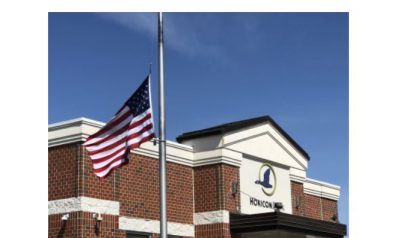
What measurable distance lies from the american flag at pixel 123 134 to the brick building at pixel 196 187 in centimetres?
413

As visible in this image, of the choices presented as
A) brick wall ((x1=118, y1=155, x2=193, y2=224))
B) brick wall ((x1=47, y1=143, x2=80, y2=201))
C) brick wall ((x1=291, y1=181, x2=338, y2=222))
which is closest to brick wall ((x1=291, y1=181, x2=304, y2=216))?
brick wall ((x1=291, y1=181, x2=338, y2=222))

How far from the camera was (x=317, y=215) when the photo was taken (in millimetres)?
27344

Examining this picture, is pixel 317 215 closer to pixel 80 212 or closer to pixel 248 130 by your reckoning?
pixel 248 130

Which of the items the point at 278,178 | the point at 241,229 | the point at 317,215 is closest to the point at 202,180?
the point at 241,229

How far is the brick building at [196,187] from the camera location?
17922 millimetres

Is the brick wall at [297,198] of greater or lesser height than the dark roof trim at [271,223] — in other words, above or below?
→ above

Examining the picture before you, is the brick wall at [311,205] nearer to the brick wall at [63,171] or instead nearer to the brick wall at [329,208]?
the brick wall at [329,208]

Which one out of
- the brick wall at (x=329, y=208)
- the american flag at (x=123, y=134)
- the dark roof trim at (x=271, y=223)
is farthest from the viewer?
the brick wall at (x=329, y=208)

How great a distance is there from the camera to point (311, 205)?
2702 centimetres

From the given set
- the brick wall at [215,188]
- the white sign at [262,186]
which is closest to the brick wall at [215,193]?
the brick wall at [215,188]

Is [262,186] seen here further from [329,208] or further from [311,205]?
[329,208]

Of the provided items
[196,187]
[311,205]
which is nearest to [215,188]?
[196,187]

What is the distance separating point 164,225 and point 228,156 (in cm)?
923

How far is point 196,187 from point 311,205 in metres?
7.00
